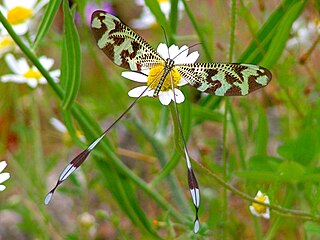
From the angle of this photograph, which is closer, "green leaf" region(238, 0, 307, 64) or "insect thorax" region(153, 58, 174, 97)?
"insect thorax" region(153, 58, 174, 97)

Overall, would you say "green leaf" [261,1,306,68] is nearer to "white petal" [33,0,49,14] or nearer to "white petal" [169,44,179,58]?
"white petal" [169,44,179,58]

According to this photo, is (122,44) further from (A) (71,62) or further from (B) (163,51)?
(A) (71,62)

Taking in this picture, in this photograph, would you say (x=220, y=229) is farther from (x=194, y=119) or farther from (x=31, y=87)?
(x=31, y=87)

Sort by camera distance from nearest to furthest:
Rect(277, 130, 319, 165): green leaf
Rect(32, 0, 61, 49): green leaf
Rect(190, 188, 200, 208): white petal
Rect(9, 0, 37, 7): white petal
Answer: Rect(190, 188, 200, 208): white petal → Rect(32, 0, 61, 49): green leaf → Rect(277, 130, 319, 165): green leaf → Rect(9, 0, 37, 7): white petal

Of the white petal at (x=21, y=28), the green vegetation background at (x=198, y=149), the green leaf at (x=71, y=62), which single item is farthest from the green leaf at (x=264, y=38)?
the white petal at (x=21, y=28)

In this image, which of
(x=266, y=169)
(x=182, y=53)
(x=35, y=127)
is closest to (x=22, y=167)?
(x=35, y=127)

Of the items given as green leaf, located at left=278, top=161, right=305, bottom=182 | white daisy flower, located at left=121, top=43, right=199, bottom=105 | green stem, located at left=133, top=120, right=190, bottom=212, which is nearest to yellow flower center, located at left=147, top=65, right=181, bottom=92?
white daisy flower, located at left=121, top=43, right=199, bottom=105

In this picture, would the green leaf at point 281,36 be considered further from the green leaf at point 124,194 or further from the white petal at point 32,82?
the white petal at point 32,82
